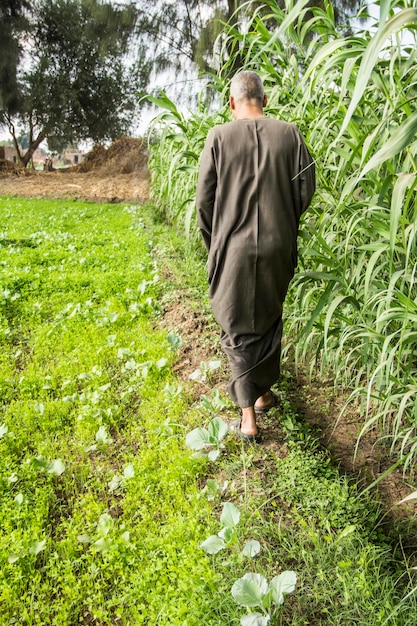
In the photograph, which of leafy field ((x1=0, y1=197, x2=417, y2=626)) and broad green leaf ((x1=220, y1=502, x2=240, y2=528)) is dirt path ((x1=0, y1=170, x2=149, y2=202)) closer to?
leafy field ((x1=0, y1=197, x2=417, y2=626))

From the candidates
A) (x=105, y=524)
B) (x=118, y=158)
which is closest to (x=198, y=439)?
(x=105, y=524)

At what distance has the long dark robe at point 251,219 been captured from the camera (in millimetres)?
1982

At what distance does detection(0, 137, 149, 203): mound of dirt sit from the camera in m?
12.3

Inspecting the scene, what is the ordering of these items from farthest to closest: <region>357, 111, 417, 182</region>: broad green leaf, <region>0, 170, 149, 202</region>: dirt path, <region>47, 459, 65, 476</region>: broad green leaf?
<region>0, 170, 149, 202</region>: dirt path < <region>47, 459, 65, 476</region>: broad green leaf < <region>357, 111, 417, 182</region>: broad green leaf

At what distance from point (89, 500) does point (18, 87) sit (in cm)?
1686

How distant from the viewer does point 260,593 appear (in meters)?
1.35

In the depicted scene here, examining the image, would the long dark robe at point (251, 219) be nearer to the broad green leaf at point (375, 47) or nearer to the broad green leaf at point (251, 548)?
the broad green leaf at point (251, 548)

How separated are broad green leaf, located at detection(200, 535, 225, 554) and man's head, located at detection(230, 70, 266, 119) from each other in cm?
158

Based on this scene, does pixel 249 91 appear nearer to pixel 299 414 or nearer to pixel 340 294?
pixel 340 294

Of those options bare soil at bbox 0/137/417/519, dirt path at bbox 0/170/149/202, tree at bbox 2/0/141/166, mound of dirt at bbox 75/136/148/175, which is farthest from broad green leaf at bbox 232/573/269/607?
tree at bbox 2/0/141/166

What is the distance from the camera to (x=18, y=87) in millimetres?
15883

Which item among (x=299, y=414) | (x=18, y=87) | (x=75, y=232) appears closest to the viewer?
(x=299, y=414)

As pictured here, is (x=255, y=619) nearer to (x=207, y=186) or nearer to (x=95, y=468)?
(x=95, y=468)

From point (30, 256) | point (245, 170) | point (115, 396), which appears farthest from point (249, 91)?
point (30, 256)
